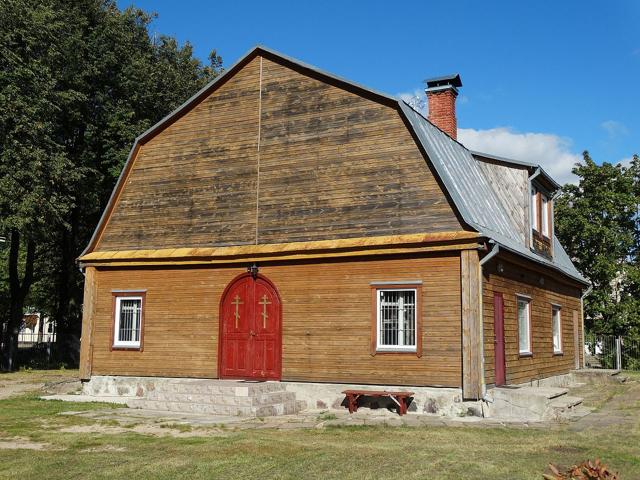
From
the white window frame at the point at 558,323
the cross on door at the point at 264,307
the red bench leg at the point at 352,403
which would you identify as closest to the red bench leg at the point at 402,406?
the red bench leg at the point at 352,403

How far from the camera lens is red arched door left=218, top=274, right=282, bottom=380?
52.5 feet

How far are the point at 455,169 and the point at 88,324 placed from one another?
10141 millimetres

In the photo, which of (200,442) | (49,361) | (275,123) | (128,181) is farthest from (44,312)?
(200,442)

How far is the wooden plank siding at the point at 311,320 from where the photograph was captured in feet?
46.3

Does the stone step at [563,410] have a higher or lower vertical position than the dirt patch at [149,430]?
higher

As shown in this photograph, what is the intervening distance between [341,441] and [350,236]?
582cm

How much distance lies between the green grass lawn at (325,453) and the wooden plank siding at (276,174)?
4.92m

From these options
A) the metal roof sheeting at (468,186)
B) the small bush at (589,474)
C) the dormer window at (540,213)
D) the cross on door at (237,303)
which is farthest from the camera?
the dormer window at (540,213)

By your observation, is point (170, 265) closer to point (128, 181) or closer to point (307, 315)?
point (128, 181)

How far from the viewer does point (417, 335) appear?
14234 mm

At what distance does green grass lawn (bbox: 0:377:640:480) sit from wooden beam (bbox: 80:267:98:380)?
18.1ft

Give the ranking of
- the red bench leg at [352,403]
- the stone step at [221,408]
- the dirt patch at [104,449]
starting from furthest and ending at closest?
1. the red bench leg at [352,403]
2. the stone step at [221,408]
3. the dirt patch at [104,449]

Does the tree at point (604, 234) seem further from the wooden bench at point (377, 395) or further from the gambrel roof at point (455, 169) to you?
the wooden bench at point (377, 395)

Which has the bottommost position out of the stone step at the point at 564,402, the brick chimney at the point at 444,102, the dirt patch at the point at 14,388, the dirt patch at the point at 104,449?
the dirt patch at the point at 14,388
